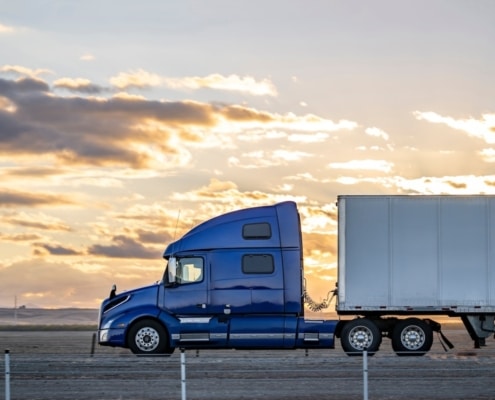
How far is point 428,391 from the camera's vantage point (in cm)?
2747

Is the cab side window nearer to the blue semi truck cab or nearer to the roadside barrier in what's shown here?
the blue semi truck cab

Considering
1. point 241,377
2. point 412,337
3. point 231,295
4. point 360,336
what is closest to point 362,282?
point 360,336

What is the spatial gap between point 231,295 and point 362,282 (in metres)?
3.98

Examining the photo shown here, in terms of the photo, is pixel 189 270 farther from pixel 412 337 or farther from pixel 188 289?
pixel 412 337

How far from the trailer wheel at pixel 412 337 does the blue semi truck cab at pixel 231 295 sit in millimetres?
1998

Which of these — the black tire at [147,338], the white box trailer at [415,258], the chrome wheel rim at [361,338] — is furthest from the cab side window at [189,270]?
the chrome wheel rim at [361,338]

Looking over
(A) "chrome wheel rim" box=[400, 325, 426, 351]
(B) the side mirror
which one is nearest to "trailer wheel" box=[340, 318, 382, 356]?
(A) "chrome wheel rim" box=[400, 325, 426, 351]

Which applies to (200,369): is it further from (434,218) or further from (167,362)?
(434,218)

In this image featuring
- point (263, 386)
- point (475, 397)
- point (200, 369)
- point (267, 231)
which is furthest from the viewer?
point (267, 231)

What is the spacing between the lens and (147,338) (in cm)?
3622

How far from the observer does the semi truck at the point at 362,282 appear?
36.0 meters

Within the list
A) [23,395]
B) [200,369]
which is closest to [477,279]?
[200,369]

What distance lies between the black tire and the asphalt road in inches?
38.7

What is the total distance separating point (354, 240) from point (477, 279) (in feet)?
12.8
